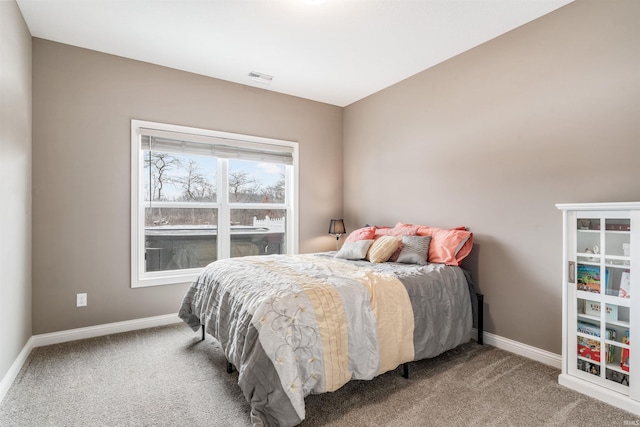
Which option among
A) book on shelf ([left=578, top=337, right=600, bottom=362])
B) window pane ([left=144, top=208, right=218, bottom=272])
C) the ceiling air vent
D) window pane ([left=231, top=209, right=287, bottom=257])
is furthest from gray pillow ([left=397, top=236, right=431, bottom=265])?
the ceiling air vent

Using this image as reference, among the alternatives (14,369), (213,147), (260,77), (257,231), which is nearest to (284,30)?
(260,77)

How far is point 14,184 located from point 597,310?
3.97m

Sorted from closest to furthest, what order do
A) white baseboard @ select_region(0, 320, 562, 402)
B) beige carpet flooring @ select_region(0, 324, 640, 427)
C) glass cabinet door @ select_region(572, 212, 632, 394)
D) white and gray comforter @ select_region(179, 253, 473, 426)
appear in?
white and gray comforter @ select_region(179, 253, 473, 426) → beige carpet flooring @ select_region(0, 324, 640, 427) → glass cabinet door @ select_region(572, 212, 632, 394) → white baseboard @ select_region(0, 320, 562, 402)

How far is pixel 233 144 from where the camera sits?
3738 mm

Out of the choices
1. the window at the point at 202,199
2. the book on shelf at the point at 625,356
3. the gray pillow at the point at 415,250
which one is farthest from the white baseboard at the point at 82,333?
the book on shelf at the point at 625,356

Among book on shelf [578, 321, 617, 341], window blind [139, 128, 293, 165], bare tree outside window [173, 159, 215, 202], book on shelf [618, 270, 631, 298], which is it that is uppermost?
window blind [139, 128, 293, 165]

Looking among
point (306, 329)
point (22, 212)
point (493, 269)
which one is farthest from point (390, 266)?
point (22, 212)

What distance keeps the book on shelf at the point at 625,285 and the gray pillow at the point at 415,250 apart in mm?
1234

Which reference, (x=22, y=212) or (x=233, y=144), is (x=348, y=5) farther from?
(x=22, y=212)

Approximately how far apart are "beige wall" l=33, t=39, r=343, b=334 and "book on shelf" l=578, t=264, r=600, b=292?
3.45 metres

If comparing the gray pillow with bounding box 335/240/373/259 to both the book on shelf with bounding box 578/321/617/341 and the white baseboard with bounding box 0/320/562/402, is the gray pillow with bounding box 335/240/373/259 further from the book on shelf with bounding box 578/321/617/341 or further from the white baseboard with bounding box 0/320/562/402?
the book on shelf with bounding box 578/321/617/341

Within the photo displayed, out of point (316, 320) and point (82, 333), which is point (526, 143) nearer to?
point (316, 320)

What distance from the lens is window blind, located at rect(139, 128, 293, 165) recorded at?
10.8 ft

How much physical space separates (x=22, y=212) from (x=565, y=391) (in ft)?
13.2
